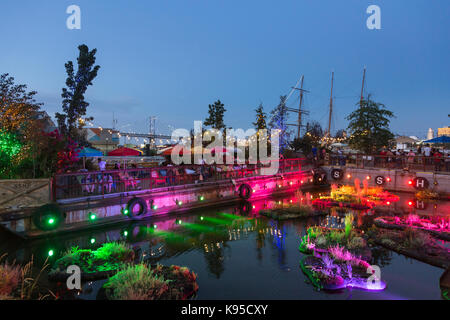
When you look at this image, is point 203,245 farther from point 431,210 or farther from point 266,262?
point 431,210

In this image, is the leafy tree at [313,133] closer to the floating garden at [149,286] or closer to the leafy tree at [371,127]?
the leafy tree at [371,127]

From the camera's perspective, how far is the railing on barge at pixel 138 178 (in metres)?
13.6

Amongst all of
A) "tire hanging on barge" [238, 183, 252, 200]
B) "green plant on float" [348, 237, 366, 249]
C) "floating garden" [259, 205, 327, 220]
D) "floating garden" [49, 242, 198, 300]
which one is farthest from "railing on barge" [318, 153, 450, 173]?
"floating garden" [49, 242, 198, 300]

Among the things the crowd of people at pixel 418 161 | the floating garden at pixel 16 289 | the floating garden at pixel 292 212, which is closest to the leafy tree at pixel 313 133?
the crowd of people at pixel 418 161

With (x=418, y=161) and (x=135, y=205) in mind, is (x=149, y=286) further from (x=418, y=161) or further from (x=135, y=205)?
(x=418, y=161)

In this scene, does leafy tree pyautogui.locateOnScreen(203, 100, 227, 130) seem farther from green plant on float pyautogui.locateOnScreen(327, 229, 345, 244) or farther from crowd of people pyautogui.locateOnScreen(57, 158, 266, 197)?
green plant on float pyautogui.locateOnScreen(327, 229, 345, 244)

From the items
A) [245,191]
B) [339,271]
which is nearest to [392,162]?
[245,191]

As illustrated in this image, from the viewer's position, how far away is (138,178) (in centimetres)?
1669

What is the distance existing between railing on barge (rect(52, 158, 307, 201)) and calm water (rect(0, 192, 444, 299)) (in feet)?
7.09

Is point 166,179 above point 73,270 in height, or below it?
above

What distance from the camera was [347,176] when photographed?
30047 mm

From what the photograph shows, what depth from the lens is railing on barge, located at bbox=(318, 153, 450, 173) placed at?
23.9 meters
